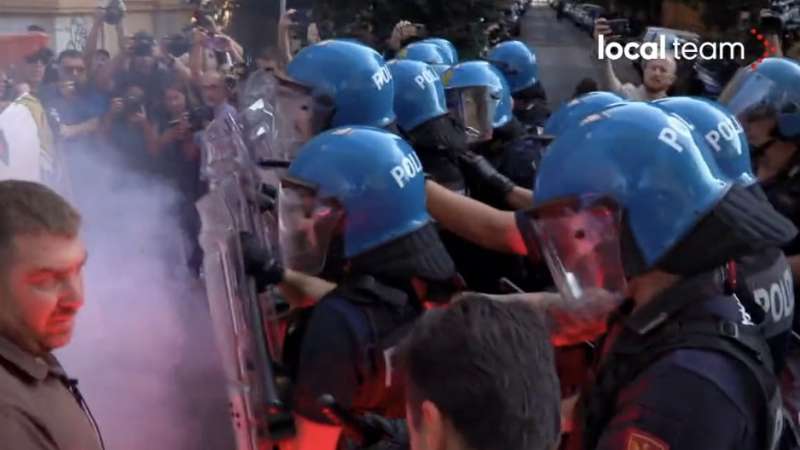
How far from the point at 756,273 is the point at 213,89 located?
4.95 metres

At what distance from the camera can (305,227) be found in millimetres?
2641

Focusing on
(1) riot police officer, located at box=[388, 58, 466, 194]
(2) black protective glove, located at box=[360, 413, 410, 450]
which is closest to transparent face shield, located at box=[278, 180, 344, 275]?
(2) black protective glove, located at box=[360, 413, 410, 450]

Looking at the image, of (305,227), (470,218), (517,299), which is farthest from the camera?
(470,218)

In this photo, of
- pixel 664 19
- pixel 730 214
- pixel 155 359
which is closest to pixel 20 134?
pixel 155 359

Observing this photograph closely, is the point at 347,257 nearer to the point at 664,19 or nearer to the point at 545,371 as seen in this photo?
the point at 545,371

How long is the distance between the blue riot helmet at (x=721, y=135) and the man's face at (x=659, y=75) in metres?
3.38

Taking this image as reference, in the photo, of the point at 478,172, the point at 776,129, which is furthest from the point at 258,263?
the point at 776,129

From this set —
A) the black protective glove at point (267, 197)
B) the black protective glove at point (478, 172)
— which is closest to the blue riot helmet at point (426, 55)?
the black protective glove at point (478, 172)

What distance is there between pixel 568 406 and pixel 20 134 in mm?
3198

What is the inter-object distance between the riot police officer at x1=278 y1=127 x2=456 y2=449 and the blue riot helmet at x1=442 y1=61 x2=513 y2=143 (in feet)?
6.37

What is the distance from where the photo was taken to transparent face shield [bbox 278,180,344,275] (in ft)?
8.64

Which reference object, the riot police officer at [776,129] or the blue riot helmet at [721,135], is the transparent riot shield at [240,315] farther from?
the riot police officer at [776,129]

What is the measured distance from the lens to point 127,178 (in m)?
7.20

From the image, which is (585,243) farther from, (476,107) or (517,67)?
(517,67)
